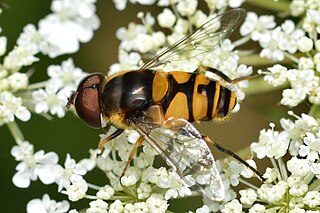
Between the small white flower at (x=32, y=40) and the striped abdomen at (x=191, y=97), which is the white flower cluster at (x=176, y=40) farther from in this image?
the small white flower at (x=32, y=40)

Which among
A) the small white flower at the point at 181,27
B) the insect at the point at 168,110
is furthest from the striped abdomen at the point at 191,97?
the small white flower at the point at 181,27

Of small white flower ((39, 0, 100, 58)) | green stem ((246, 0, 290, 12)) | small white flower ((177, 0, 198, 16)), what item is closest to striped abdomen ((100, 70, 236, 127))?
small white flower ((177, 0, 198, 16))

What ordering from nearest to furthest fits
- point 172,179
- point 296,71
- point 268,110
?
1. point 172,179
2. point 296,71
3. point 268,110

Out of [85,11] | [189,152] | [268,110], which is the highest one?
[85,11]

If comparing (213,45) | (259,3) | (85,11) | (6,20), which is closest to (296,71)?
(213,45)

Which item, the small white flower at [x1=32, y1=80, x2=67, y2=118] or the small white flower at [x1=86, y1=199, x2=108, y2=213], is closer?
the small white flower at [x1=86, y1=199, x2=108, y2=213]

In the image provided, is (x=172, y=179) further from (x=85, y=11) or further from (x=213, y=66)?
(x=85, y=11)

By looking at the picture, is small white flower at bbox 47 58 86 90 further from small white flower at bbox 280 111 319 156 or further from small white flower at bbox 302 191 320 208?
small white flower at bbox 302 191 320 208
